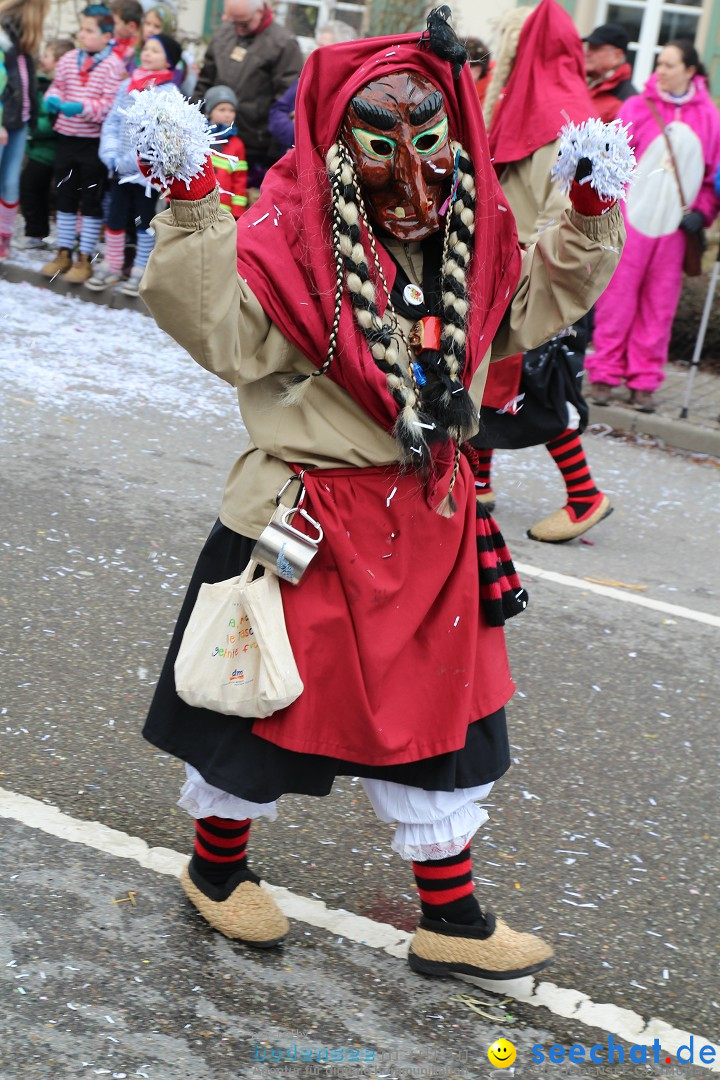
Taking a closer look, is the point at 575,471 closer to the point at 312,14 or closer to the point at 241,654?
the point at 241,654

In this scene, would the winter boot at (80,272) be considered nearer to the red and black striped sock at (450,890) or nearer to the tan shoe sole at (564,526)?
the tan shoe sole at (564,526)

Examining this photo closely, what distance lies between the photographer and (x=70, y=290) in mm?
10398

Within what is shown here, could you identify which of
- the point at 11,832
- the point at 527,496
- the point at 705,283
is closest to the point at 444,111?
the point at 11,832

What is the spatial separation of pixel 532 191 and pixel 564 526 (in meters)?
1.48

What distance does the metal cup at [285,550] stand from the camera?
2.56 m

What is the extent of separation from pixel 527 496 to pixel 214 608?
14.0 ft

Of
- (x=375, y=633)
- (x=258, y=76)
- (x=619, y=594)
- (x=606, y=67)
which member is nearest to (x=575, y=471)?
(x=619, y=594)

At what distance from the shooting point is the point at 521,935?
2893 mm

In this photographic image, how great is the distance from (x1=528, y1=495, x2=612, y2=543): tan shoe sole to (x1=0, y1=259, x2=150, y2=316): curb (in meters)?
4.79

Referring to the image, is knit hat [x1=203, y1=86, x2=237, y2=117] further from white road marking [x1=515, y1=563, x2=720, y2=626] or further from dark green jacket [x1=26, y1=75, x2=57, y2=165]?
white road marking [x1=515, y1=563, x2=720, y2=626]

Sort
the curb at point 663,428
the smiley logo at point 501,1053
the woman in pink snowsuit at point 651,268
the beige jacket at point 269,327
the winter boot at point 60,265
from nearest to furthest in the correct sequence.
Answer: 1. the beige jacket at point 269,327
2. the smiley logo at point 501,1053
3. the woman in pink snowsuit at point 651,268
4. the curb at point 663,428
5. the winter boot at point 60,265

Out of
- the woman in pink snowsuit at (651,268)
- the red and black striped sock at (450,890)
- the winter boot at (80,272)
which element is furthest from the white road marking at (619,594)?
the winter boot at (80,272)

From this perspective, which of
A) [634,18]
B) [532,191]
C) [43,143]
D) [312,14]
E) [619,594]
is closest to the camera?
[532,191]

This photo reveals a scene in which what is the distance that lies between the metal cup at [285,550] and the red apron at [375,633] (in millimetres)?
42
